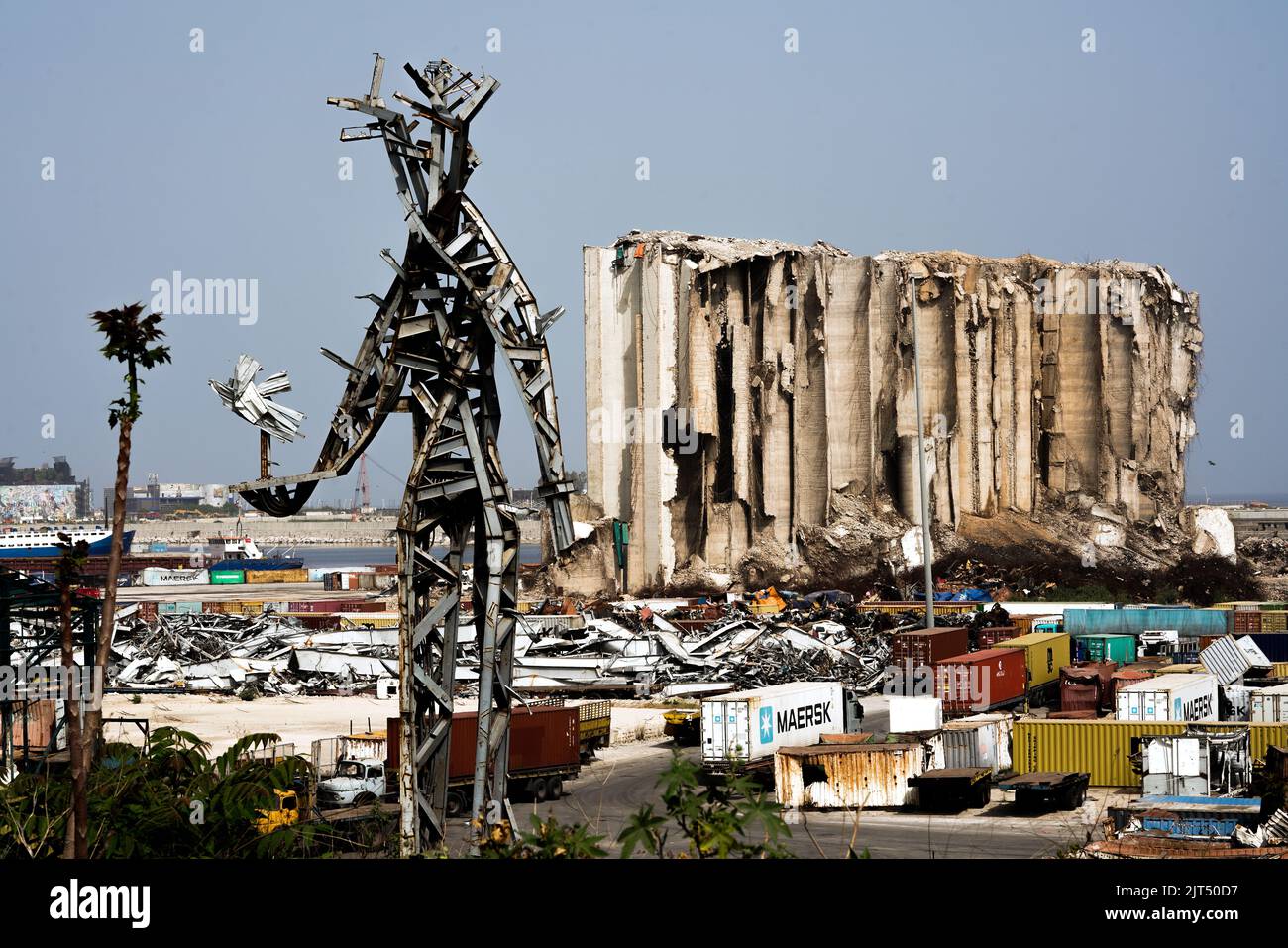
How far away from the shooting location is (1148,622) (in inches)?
2574

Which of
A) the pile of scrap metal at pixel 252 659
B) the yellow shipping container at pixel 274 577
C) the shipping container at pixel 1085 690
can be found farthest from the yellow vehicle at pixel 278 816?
the yellow shipping container at pixel 274 577

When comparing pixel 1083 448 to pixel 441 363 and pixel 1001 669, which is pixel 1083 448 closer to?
pixel 1001 669

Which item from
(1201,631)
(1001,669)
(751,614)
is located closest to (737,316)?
(751,614)

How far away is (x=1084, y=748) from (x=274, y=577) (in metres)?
131

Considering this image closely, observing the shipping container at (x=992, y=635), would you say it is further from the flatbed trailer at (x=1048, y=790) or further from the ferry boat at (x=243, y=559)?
the ferry boat at (x=243, y=559)

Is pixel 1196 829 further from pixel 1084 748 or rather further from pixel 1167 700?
pixel 1167 700

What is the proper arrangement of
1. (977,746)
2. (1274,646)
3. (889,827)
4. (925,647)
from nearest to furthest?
(889,827)
(977,746)
(925,647)
(1274,646)

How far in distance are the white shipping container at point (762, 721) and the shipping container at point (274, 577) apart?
120127 mm

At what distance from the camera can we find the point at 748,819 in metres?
7.87

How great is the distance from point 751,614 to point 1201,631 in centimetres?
2160

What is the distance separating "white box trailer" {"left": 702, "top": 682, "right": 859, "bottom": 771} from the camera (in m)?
36.0

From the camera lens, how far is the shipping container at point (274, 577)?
154 metres

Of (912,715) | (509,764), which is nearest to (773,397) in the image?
(912,715)

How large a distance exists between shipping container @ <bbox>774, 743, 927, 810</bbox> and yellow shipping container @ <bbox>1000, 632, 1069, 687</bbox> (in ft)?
57.3
